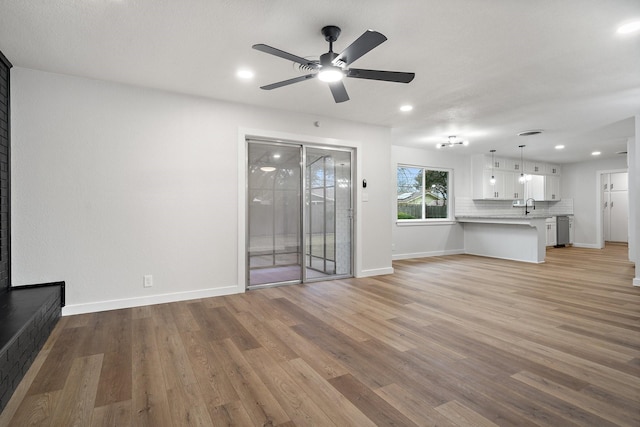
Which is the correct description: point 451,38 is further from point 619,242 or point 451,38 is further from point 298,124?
point 619,242

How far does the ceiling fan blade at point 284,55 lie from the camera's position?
219 centimetres

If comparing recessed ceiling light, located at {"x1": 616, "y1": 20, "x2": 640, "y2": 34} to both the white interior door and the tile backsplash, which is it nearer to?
the tile backsplash

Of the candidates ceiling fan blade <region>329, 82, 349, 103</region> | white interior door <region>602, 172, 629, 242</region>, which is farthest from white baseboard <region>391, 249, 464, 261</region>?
white interior door <region>602, 172, 629, 242</region>

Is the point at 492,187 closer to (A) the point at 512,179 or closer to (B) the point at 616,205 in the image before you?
(A) the point at 512,179

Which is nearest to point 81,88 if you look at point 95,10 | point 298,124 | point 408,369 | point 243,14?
point 95,10

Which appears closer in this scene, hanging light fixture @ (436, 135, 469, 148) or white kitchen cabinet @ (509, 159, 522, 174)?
hanging light fixture @ (436, 135, 469, 148)

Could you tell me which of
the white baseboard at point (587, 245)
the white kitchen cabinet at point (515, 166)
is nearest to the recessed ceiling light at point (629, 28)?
the white kitchen cabinet at point (515, 166)

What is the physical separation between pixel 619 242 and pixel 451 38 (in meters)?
11.2

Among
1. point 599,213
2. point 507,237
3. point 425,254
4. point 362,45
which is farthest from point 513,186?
point 362,45

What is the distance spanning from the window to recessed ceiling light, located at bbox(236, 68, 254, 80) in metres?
4.71

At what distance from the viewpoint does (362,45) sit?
7.07 feet

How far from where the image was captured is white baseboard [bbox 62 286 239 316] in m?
3.42

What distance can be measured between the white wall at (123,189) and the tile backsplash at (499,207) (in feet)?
18.5

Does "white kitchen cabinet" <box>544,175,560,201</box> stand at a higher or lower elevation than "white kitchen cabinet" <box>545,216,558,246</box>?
higher
